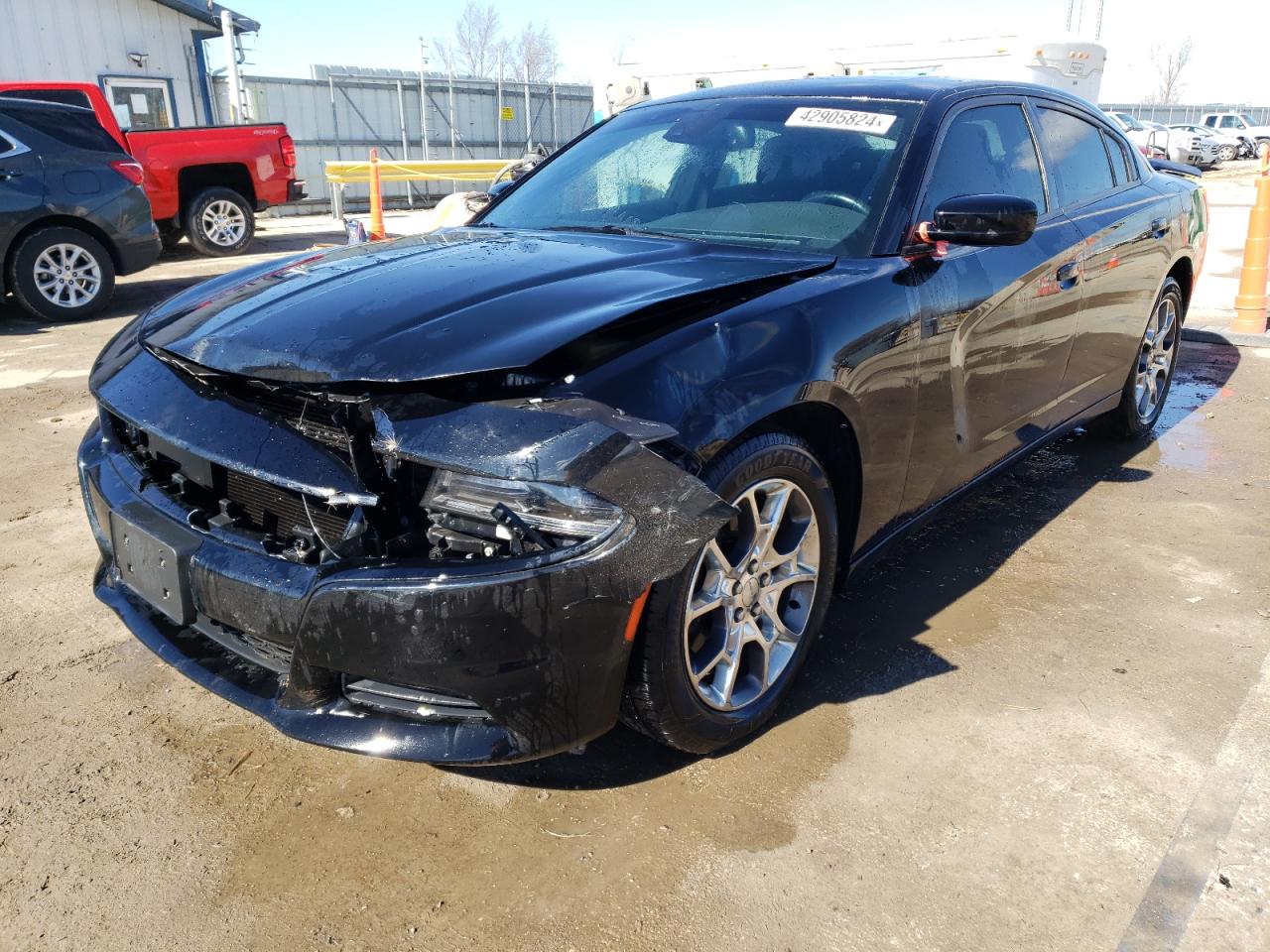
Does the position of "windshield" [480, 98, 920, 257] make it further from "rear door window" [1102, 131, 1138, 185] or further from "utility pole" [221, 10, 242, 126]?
"utility pole" [221, 10, 242, 126]

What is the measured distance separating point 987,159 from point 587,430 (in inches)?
86.7

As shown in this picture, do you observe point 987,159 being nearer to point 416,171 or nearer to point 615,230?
point 615,230

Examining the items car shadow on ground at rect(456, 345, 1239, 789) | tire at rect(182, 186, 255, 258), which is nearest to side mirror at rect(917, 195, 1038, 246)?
car shadow on ground at rect(456, 345, 1239, 789)

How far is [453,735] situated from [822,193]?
1981mm

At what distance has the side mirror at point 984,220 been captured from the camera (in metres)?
2.81

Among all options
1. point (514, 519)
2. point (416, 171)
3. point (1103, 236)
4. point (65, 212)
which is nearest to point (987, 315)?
point (1103, 236)

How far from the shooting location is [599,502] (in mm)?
1966

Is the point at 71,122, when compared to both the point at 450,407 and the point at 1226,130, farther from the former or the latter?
the point at 1226,130

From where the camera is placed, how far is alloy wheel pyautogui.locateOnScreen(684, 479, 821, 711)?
237 cm

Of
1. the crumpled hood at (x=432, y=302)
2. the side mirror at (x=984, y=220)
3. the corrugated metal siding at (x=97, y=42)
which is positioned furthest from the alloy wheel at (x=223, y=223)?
the side mirror at (x=984, y=220)

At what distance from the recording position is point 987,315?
3180 mm

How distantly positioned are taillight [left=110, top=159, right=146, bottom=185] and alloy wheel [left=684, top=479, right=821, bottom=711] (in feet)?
26.8

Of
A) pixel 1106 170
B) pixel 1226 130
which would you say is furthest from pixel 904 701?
pixel 1226 130

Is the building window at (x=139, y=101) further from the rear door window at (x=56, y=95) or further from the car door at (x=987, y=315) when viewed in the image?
the car door at (x=987, y=315)
